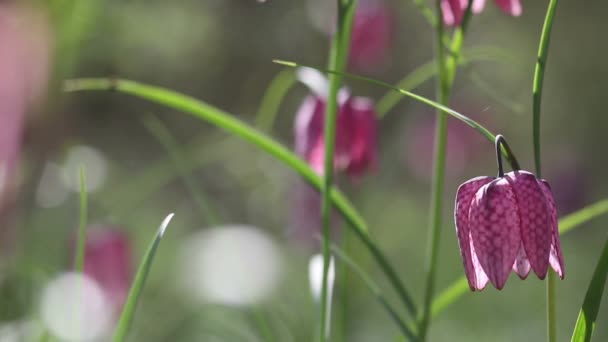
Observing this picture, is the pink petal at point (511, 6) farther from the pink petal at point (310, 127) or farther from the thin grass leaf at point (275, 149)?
the pink petal at point (310, 127)

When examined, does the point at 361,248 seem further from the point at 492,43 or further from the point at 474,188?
the point at 492,43

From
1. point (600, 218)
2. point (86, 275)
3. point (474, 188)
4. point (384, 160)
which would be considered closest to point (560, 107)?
point (600, 218)

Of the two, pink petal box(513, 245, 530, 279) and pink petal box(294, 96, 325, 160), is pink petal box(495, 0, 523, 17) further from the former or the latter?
pink petal box(294, 96, 325, 160)

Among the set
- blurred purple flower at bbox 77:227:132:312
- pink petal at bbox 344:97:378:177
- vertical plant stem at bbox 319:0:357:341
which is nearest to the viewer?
vertical plant stem at bbox 319:0:357:341

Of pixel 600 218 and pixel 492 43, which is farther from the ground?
pixel 492 43

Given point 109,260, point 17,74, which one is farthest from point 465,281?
point 109,260

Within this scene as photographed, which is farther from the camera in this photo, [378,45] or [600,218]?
[600,218]

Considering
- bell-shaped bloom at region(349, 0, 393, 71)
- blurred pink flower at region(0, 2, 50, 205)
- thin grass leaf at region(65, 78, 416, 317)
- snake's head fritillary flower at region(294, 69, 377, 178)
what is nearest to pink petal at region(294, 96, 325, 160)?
snake's head fritillary flower at region(294, 69, 377, 178)
